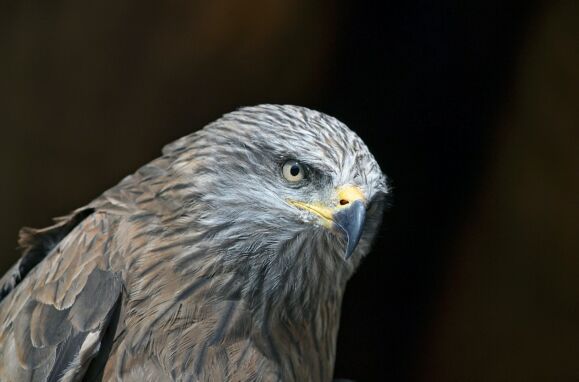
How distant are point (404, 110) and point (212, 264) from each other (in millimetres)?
1751

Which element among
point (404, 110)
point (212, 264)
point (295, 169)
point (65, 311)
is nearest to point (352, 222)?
point (295, 169)

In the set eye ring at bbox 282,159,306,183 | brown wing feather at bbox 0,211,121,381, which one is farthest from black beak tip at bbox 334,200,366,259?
brown wing feather at bbox 0,211,121,381

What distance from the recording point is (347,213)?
2.08 m

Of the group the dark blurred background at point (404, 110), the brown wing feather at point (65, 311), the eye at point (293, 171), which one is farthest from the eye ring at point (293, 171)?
the dark blurred background at point (404, 110)

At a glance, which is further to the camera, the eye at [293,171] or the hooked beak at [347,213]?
the eye at [293,171]

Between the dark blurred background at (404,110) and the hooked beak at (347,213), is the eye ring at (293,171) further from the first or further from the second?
the dark blurred background at (404,110)

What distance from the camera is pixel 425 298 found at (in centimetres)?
393

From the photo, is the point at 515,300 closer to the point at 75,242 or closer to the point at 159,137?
the point at 159,137

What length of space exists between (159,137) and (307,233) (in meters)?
1.62

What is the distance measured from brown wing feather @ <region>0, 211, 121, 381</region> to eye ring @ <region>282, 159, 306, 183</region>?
0.54 m

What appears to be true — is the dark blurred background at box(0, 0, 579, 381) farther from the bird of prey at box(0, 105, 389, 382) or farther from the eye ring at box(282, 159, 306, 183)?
the eye ring at box(282, 159, 306, 183)

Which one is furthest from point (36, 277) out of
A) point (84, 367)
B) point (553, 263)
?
point (553, 263)

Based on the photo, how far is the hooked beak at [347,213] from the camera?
6.69ft

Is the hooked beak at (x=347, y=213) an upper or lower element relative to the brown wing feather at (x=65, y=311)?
upper
